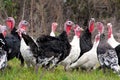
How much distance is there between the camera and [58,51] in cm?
1105

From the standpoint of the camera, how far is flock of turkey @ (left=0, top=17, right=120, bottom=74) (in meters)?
10.7

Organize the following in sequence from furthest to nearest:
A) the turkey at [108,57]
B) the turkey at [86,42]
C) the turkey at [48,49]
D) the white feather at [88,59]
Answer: the turkey at [86,42]
the white feather at [88,59]
the turkey at [108,57]
the turkey at [48,49]

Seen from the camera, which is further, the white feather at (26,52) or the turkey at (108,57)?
the turkey at (108,57)

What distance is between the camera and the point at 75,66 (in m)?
12.4

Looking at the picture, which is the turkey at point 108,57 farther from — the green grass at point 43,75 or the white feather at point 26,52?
the white feather at point 26,52

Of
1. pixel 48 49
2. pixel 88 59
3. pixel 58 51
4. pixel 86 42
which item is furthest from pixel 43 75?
pixel 86 42

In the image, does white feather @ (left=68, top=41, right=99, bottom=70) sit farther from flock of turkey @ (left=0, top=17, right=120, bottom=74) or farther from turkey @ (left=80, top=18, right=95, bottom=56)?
turkey @ (left=80, top=18, right=95, bottom=56)

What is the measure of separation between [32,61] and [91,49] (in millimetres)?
2119

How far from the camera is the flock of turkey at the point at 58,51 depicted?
10719 mm

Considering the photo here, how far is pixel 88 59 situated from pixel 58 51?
145 centimetres

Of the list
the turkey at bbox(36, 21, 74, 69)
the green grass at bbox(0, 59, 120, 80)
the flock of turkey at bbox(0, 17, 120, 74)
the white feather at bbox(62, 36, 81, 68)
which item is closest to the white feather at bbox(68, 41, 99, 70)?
the flock of turkey at bbox(0, 17, 120, 74)

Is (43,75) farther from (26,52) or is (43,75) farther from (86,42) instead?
(86,42)

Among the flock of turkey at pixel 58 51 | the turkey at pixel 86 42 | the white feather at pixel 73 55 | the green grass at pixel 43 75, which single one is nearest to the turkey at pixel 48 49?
the flock of turkey at pixel 58 51

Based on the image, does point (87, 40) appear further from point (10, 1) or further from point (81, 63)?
point (10, 1)
